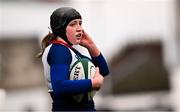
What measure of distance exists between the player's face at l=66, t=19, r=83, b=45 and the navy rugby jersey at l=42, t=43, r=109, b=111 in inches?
3.5

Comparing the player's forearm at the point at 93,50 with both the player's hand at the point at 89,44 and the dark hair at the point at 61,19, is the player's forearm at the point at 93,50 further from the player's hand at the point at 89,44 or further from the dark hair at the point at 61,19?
the dark hair at the point at 61,19

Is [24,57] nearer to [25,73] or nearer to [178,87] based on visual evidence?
[25,73]

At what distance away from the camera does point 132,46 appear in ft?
164

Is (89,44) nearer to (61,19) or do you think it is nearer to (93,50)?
(93,50)

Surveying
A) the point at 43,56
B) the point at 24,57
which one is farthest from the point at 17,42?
the point at 43,56

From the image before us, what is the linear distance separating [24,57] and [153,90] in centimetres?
843

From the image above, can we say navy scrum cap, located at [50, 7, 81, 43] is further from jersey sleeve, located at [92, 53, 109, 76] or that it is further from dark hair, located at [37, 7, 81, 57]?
jersey sleeve, located at [92, 53, 109, 76]

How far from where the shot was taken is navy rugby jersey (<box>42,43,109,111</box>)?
21.7 feet

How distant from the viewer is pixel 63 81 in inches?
260

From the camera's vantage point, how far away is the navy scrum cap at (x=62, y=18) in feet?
22.2

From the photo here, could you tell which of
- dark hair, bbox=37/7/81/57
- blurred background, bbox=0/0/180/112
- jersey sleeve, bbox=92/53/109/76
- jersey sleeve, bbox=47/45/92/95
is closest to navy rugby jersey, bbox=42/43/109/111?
jersey sleeve, bbox=47/45/92/95

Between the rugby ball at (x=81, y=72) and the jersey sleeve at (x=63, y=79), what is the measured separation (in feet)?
0.19

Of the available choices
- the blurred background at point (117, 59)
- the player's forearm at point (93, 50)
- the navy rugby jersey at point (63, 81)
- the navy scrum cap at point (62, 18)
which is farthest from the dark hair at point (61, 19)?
the blurred background at point (117, 59)

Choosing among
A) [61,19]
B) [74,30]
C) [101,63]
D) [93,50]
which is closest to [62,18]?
[61,19]
